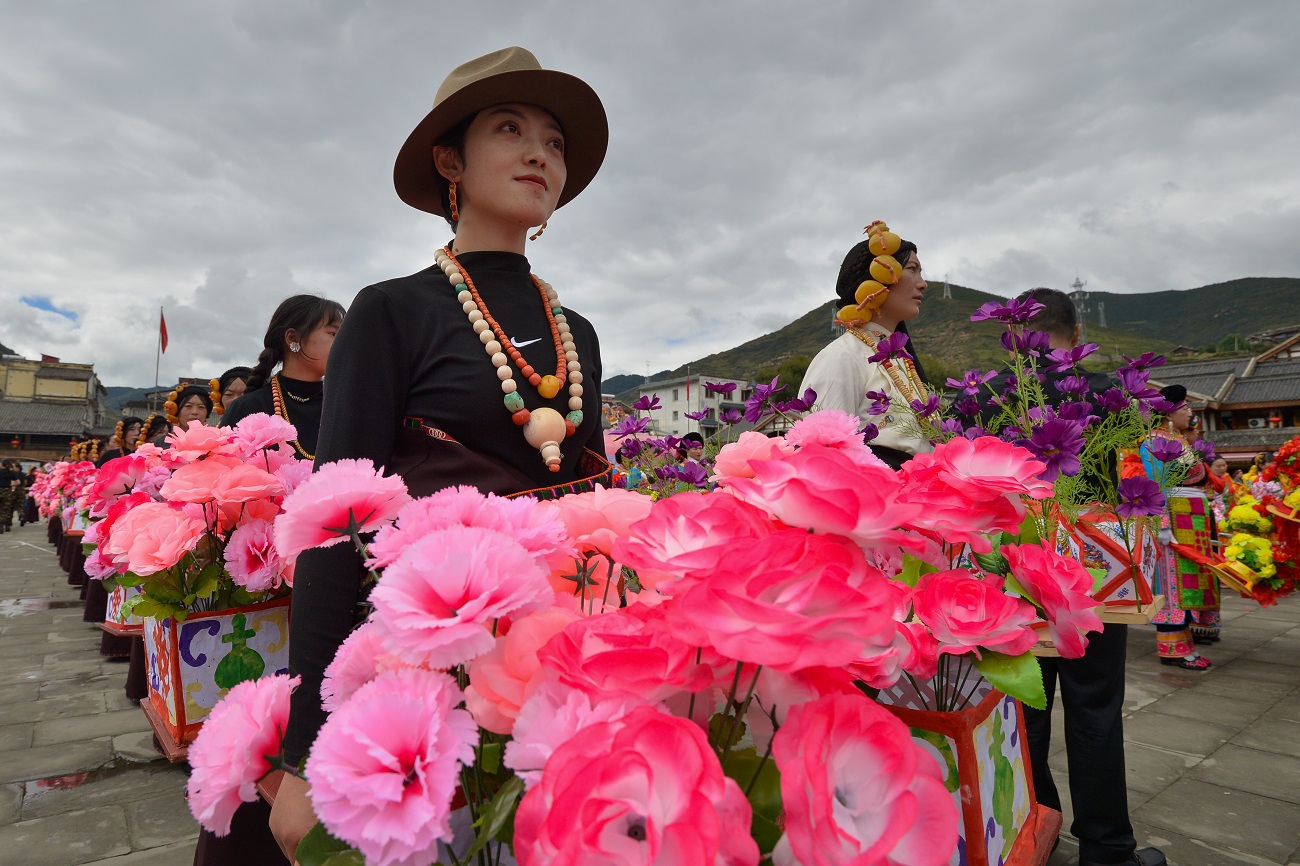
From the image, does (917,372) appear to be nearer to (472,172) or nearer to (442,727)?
(472,172)

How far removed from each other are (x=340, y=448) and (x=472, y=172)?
651mm

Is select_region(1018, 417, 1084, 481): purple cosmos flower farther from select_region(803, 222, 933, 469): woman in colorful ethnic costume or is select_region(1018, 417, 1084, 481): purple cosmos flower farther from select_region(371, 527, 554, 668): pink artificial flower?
select_region(371, 527, 554, 668): pink artificial flower

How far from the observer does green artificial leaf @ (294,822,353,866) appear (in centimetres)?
53

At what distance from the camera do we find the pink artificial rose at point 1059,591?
2.62 feet

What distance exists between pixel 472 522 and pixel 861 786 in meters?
0.35

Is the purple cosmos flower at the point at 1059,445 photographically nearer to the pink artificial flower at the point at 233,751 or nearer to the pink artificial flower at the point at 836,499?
the pink artificial flower at the point at 836,499

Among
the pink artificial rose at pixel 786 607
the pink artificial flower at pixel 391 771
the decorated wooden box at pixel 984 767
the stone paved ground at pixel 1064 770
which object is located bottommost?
the stone paved ground at pixel 1064 770

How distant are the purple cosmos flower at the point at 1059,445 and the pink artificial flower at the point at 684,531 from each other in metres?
1.01

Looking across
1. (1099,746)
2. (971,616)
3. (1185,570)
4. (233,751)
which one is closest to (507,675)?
(233,751)

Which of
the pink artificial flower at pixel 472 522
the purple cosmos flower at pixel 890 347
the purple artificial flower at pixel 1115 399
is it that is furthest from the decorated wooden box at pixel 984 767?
the purple cosmos flower at pixel 890 347

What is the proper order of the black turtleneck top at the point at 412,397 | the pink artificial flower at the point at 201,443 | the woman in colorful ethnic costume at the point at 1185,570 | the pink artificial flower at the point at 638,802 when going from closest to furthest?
the pink artificial flower at the point at 638,802
the black turtleneck top at the point at 412,397
the pink artificial flower at the point at 201,443
the woman in colorful ethnic costume at the point at 1185,570

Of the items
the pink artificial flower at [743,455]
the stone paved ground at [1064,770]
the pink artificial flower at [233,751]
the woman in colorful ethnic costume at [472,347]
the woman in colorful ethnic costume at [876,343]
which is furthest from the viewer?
the stone paved ground at [1064,770]

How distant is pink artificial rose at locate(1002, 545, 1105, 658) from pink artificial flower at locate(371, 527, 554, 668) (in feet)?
1.92

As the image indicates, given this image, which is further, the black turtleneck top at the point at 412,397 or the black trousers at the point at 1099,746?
the black trousers at the point at 1099,746
